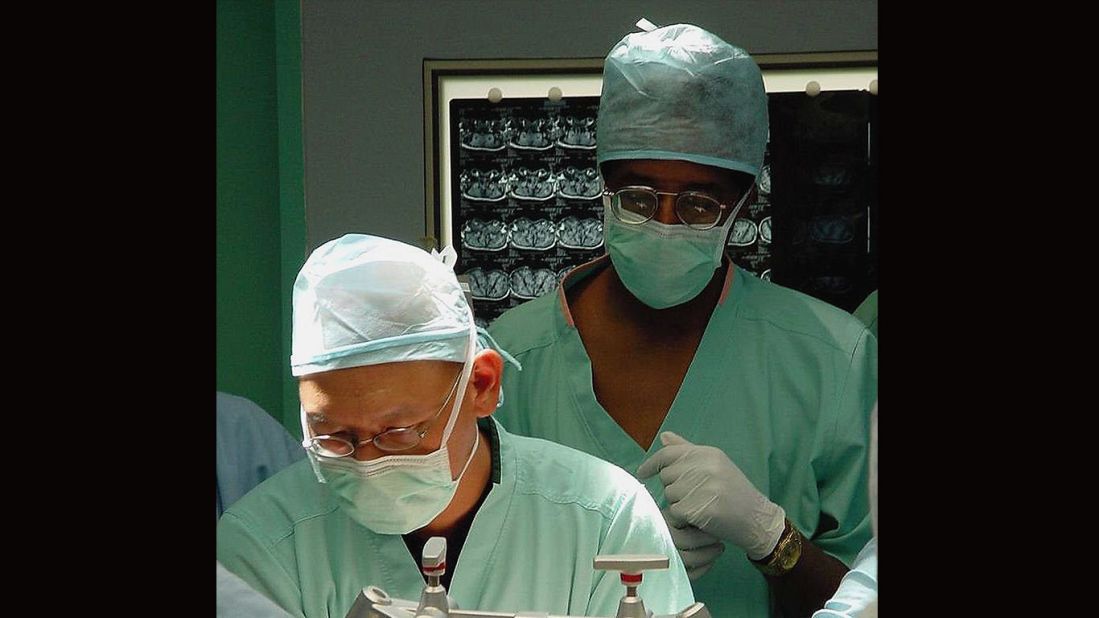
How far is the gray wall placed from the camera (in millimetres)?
2092

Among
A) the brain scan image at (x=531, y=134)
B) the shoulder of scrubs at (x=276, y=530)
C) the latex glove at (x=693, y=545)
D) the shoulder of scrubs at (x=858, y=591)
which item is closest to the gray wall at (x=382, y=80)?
the brain scan image at (x=531, y=134)

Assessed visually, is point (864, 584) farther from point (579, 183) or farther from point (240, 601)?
point (240, 601)

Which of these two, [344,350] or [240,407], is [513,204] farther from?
[240,407]

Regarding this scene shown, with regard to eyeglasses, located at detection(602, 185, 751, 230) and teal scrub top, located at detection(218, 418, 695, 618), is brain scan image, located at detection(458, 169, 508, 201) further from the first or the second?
teal scrub top, located at detection(218, 418, 695, 618)

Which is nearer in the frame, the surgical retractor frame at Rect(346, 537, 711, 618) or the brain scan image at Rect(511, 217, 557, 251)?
the surgical retractor frame at Rect(346, 537, 711, 618)

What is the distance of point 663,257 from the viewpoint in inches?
80.4

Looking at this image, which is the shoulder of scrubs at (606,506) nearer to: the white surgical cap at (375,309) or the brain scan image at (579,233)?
the white surgical cap at (375,309)

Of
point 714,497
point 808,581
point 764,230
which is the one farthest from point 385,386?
point 808,581

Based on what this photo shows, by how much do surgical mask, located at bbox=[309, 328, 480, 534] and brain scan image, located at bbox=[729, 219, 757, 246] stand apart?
18.6 inches

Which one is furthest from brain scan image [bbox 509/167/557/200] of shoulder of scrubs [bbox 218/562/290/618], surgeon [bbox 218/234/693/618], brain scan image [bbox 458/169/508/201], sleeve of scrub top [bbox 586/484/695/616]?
shoulder of scrubs [bbox 218/562/290/618]

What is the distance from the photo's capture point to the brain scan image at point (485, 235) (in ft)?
6.97

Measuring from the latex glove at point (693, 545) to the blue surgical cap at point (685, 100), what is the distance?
2.01 ft
